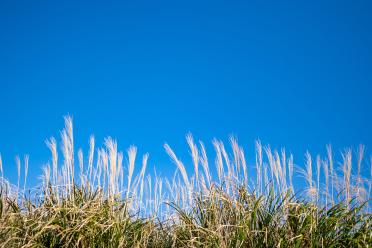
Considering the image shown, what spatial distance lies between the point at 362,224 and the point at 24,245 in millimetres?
3446

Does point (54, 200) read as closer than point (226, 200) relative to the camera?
No

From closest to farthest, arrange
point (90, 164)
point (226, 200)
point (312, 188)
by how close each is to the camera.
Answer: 1. point (226, 200)
2. point (312, 188)
3. point (90, 164)

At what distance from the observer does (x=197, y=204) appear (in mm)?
5469

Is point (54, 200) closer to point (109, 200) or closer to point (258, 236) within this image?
point (109, 200)

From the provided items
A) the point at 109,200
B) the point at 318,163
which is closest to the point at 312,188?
the point at 318,163

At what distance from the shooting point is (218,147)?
576 cm

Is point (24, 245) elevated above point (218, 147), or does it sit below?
below

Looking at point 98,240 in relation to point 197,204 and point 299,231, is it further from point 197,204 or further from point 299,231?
point 299,231

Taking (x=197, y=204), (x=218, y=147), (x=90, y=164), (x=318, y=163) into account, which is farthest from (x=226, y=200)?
(x=90, y=164)

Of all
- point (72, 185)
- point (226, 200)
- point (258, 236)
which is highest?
point (72, 185)

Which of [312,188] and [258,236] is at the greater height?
[312,188]

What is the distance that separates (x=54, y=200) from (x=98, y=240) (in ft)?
2.89

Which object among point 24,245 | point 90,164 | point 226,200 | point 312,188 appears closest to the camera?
point 24,245

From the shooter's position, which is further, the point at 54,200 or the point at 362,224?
the point at 54,200
